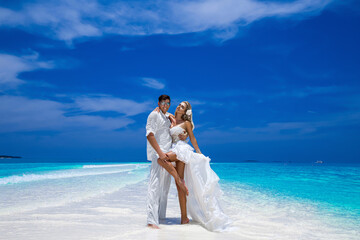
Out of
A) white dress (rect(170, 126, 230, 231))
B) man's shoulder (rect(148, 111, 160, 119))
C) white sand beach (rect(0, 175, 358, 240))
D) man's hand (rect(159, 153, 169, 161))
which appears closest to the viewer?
white sand beach (rect(0, 175, 358, 240))

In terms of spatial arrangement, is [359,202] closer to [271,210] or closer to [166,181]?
[271,210]

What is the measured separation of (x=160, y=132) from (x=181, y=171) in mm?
722

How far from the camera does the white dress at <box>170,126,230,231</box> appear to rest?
181 inches

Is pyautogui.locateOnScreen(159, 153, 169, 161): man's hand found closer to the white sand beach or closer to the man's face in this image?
the man's face

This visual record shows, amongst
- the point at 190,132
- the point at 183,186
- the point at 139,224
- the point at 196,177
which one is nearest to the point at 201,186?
the point at 196,177

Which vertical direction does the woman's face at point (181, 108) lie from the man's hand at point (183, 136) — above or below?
above

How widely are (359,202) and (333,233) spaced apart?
171 inches

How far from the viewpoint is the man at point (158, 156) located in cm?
474

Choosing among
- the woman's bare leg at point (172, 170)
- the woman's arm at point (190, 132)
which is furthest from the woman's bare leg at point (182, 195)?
the woman's arm at point (190, 132)

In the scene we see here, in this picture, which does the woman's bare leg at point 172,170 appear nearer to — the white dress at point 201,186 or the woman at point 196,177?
the woman at point 196,177

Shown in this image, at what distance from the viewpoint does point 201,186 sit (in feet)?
15.6

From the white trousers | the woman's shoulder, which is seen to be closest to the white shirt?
the white trousers

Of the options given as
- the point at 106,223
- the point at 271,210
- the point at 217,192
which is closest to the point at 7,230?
the point at 106,223

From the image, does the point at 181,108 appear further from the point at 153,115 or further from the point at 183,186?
the point at 183,186
